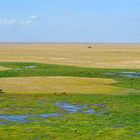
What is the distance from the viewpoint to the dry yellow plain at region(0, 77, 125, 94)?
3142 centimetres

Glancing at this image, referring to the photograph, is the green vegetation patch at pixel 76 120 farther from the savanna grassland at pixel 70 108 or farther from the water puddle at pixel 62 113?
the water puddle at pixel 62 113

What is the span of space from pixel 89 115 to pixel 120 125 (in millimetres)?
2833

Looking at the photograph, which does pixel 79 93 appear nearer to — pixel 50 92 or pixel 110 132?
pixel 50 92

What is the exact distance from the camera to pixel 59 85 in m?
34.4

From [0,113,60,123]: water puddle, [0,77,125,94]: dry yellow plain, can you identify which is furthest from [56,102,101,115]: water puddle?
[0,77,125,94]: dry yellow plain

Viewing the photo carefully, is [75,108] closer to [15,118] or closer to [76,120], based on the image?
[76,120]

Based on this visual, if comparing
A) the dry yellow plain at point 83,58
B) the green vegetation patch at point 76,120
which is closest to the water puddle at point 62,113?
the green vegetation patch at point 76,120

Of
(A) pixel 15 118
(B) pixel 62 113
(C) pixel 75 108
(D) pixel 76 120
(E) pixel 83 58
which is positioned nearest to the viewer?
(D) pixel 76 120

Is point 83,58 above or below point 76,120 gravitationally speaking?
above

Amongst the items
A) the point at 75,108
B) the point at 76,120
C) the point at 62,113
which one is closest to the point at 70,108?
the point at 75,108

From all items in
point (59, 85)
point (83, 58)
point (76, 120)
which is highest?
point (83, 58)

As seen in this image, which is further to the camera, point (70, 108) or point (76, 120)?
point (70, 108)

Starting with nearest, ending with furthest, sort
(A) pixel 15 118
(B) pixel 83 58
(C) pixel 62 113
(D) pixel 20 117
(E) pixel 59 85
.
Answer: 1. (A) pixel 15 118
2. (D) pixel 20 117
3. (C) pixel 62 113
4. (E) pixel 59 85
5. (B) pixel 83 58

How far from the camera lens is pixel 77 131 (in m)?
17.8
